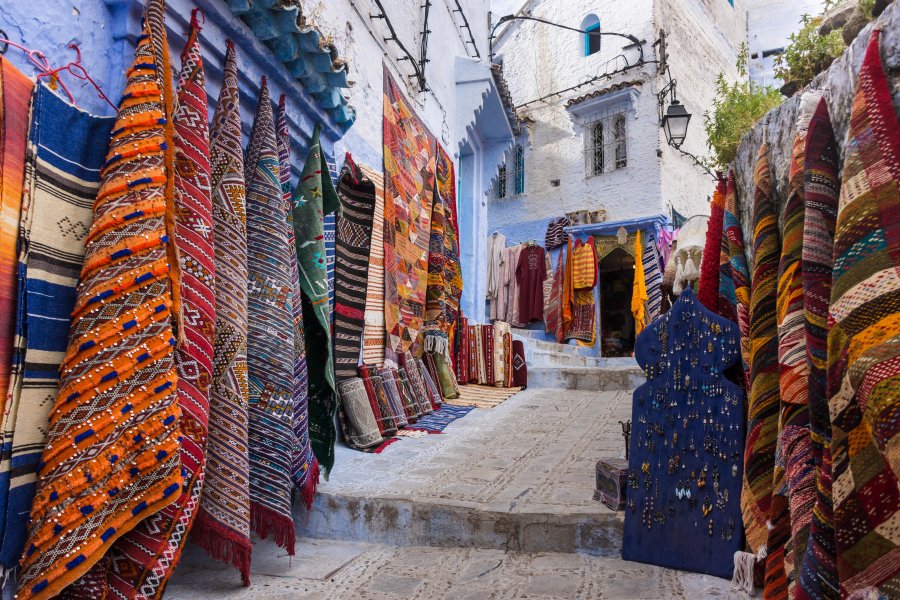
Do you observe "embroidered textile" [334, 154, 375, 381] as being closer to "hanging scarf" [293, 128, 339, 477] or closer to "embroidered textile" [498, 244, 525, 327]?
"hanging scarf" [293, 128, 339, 477]

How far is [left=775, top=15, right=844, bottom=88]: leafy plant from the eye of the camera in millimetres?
2059

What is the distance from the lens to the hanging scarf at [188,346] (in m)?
1.72

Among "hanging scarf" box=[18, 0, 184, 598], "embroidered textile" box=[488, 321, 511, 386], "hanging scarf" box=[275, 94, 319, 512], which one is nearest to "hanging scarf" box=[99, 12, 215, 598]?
"hanging scarf" box=[18, 0, 184, 598]

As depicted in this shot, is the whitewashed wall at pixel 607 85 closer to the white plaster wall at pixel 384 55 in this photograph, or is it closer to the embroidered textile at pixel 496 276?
the embroidered textile at pixel 496 276

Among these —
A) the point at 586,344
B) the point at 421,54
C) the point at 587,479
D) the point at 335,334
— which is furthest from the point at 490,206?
the point at 587,479

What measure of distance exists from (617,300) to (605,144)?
13.1ft

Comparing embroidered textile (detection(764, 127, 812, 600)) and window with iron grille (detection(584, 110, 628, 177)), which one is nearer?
embroidered textile (detection(764, 127, 812, 600))

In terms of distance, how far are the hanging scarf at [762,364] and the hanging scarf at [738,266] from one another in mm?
122

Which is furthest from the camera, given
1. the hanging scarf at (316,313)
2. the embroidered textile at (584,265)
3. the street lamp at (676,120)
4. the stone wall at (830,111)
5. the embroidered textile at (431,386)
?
the embroidered textile at (584,265)

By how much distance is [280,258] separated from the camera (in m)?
2.51

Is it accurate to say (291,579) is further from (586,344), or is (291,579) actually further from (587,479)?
(586,344)

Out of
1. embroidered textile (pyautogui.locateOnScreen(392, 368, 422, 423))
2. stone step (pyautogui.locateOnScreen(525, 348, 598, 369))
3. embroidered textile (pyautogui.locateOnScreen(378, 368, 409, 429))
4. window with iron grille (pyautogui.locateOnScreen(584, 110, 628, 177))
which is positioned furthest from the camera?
window with iron grille (pyautogui.locateOnScreen(584, 110, 628, 177))

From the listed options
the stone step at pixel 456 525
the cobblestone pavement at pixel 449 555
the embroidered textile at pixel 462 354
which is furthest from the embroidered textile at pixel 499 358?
the stone step at pixel 456 525

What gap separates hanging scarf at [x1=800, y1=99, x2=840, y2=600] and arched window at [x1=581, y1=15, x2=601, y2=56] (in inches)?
527
